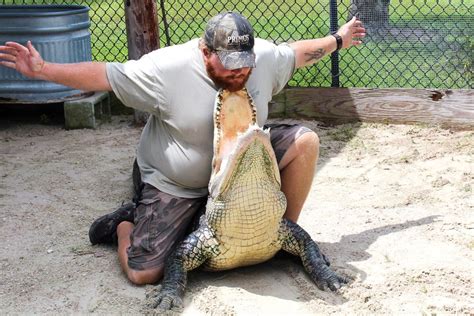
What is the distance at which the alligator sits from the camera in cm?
325

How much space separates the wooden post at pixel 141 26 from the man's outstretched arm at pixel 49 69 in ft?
9.06

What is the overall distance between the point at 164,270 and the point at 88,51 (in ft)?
10.9

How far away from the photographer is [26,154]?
572cm

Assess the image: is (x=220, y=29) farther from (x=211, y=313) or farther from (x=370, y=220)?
(x=370, y=220)

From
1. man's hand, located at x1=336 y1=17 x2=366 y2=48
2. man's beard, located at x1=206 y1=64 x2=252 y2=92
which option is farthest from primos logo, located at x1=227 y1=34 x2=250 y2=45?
man's hand, located at x1=336 y1=17 x2=366 y2=48

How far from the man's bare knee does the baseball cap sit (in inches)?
40.1

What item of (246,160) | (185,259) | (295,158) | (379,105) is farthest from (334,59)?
(246,160)

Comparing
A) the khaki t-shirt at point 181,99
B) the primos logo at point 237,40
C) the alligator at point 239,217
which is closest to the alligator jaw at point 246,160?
the alligator at point 239,217

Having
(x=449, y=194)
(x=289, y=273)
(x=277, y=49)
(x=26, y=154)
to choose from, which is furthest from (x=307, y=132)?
(x=26, y=154)

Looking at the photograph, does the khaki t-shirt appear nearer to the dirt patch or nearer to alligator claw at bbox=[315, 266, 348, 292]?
the dirt patch

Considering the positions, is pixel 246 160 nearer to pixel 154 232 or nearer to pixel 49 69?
pixel 154 232

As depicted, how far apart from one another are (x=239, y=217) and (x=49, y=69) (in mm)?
1056

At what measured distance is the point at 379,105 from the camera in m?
6.32

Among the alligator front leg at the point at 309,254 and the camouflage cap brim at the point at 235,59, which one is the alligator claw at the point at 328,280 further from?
the camouflage cap brim at the point at 235,59
